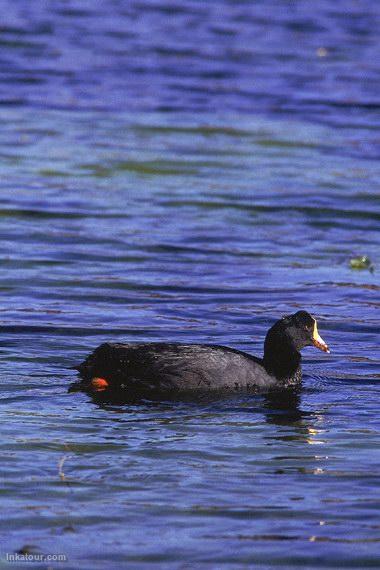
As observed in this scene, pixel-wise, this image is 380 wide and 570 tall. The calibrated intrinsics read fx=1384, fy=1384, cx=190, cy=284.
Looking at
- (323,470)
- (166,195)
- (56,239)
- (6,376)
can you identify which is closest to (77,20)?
(166,195)

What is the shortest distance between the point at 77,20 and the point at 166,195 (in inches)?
519

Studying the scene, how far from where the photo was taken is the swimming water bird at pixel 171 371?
32.8 feet

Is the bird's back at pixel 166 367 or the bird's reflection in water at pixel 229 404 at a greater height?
the bird's back at pixel 166 367

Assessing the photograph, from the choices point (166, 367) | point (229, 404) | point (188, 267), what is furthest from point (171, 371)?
point (188, 267)

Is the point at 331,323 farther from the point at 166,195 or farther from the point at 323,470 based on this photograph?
the point at 166,195

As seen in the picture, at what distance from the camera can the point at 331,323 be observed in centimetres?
1238

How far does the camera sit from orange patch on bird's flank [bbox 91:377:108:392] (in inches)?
390

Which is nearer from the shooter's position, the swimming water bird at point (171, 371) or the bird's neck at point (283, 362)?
the swimming water bird at point (171, 371)

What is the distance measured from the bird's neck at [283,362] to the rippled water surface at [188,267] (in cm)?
20

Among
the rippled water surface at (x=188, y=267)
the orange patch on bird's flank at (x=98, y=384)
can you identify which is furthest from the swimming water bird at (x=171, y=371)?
the rippled water surface at (x=188, y=267)

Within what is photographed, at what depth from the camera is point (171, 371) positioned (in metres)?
10.1

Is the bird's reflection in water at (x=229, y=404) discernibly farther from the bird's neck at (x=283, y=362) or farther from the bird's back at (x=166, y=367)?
the bird's neck at (x=283, y=362)

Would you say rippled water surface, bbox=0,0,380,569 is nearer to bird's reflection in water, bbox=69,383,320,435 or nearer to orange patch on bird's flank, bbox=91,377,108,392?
bird's reflection in water, bbox=69,383,320,435

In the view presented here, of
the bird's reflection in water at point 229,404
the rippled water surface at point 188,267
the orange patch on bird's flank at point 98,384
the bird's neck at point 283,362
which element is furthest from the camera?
the bird's neck at point 283,362
